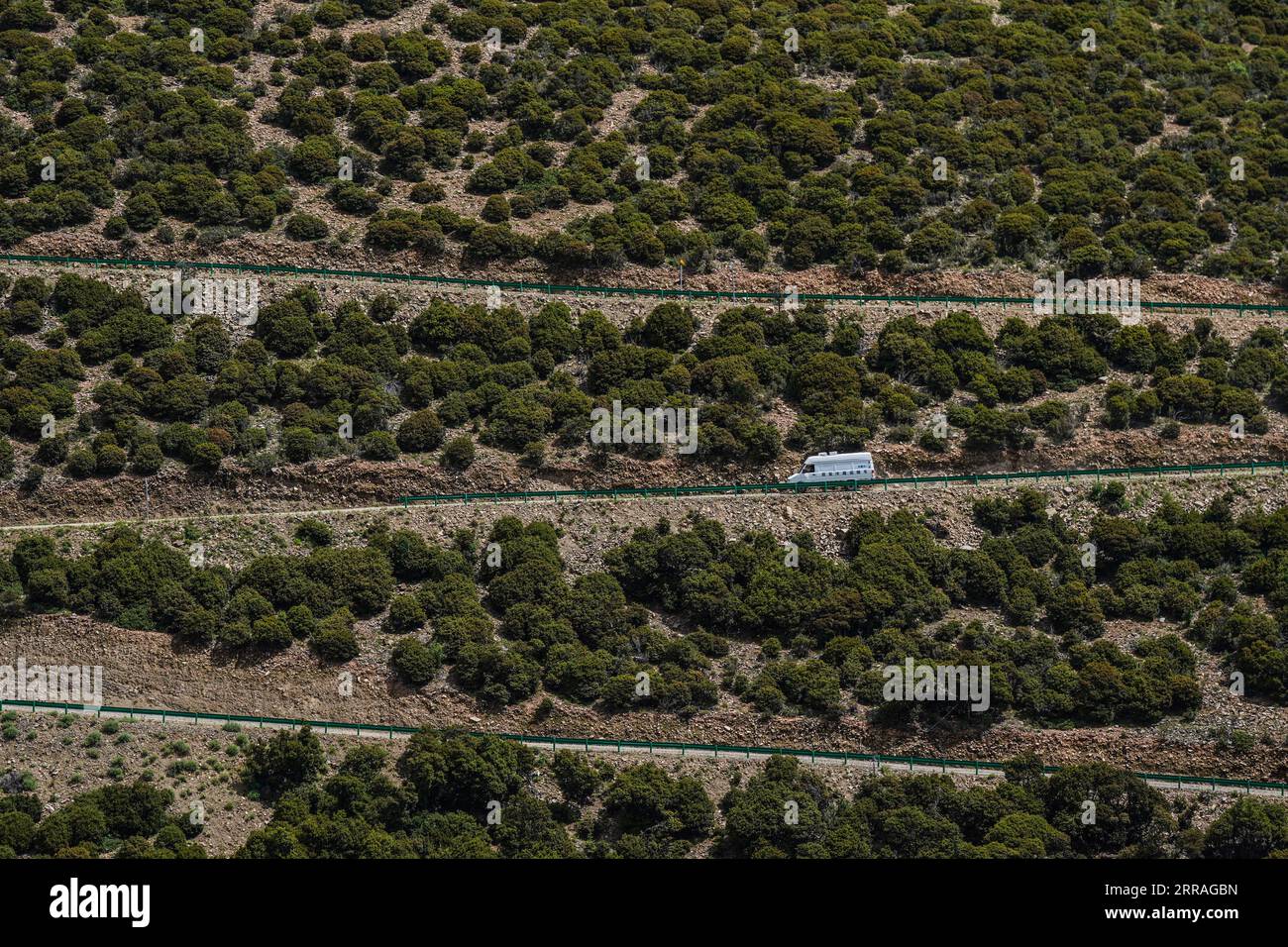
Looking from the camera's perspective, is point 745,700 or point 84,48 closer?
point 745,700

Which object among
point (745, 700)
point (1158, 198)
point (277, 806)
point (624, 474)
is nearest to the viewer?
point (277, 806)

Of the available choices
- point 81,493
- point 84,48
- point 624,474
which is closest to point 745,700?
point 624,474

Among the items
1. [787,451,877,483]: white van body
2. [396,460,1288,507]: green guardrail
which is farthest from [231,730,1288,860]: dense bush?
[787,451,877,483]: white van body

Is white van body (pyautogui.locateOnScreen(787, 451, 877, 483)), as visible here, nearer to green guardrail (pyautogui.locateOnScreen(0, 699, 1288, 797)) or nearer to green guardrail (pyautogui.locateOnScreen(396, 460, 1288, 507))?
green guardrail (pyautogui.locateOnScreen(396, 460, 1288, 507))

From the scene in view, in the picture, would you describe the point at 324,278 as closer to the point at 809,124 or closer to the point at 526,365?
the point at 526,365

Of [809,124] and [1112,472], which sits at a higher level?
[809,124]

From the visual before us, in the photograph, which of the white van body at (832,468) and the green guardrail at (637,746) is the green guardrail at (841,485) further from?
the green guardrail at (637,746)
